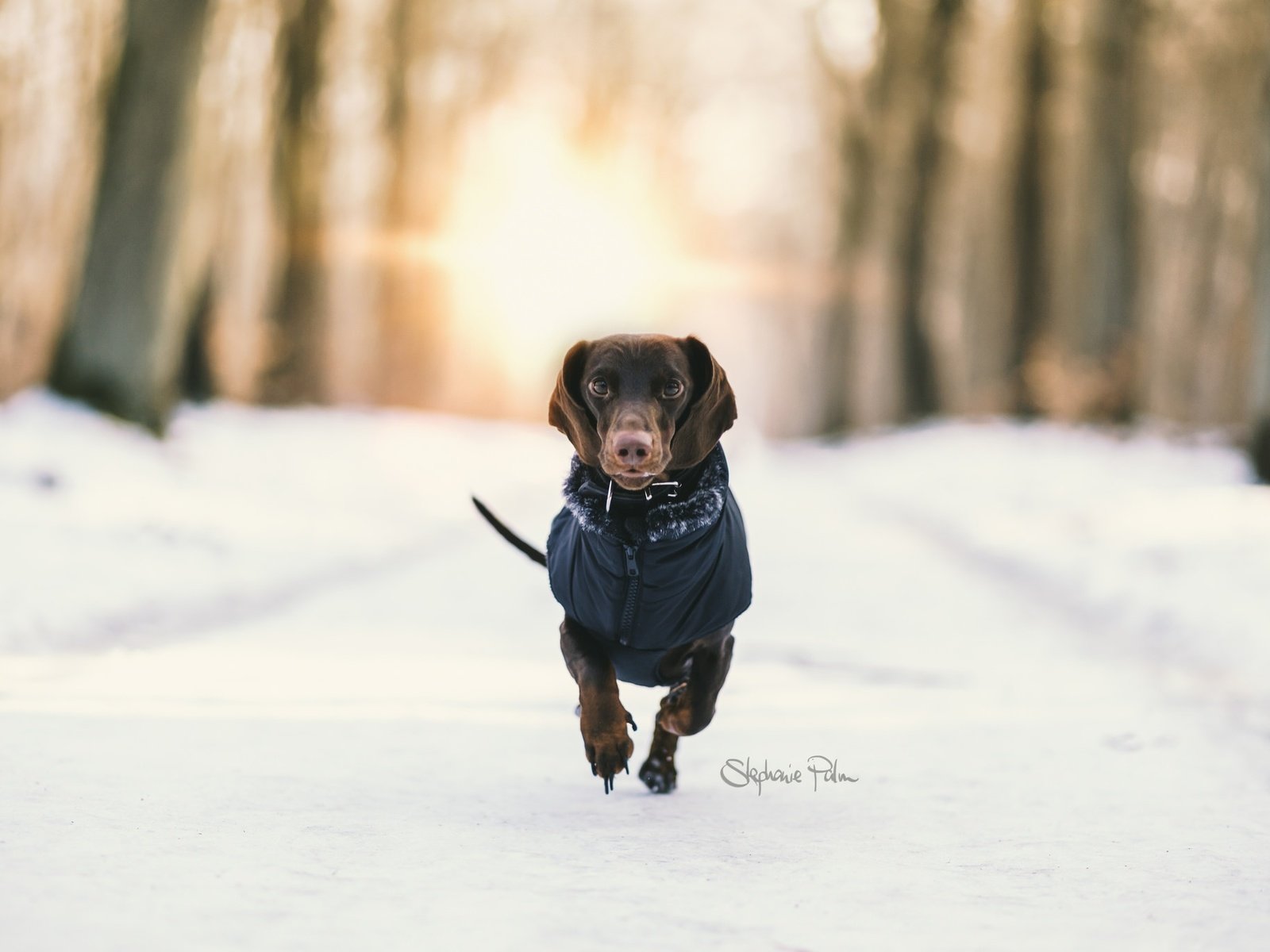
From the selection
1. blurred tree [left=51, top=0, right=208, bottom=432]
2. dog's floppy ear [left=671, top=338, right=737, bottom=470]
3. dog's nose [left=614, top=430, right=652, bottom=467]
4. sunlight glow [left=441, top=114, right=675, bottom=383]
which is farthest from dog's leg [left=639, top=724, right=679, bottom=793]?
sunlight glow [left=441, top=114, right=675, bottom=383]

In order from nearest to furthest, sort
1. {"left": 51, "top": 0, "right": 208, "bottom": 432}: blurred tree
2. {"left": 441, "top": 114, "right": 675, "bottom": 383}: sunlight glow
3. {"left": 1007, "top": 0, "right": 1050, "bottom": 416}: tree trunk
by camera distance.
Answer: {"left": 51, "top": 0, "right": 208, "bottom": 432}: blurred tree
{"left": 1007, "top": 0, "right": 1050, "bottom": 416}: tree trunk
{"left": 441, "top": 114, "right": 675, "bottom": 383}: sunlight glow

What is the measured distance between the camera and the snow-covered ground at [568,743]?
10.1 ft

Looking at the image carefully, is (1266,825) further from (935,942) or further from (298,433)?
(298,433)

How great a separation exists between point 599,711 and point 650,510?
610 mm

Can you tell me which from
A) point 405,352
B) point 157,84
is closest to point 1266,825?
point 157,84

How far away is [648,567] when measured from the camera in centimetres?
417

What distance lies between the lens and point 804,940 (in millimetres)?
2916

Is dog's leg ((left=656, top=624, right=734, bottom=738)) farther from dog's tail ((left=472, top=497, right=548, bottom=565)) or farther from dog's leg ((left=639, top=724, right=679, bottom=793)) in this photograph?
dog's tail ((left=472, top=497, right=548, bottom=565))

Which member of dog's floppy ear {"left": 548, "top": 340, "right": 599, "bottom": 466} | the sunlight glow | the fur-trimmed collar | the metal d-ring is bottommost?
the sunlight glow

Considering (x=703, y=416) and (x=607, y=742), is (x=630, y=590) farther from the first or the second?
(x=703, y=416)

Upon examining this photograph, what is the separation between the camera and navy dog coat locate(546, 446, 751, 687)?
4.18m

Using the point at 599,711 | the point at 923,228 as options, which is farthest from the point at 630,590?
the point at 923,228

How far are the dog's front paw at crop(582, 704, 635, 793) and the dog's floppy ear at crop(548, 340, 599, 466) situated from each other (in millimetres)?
754
